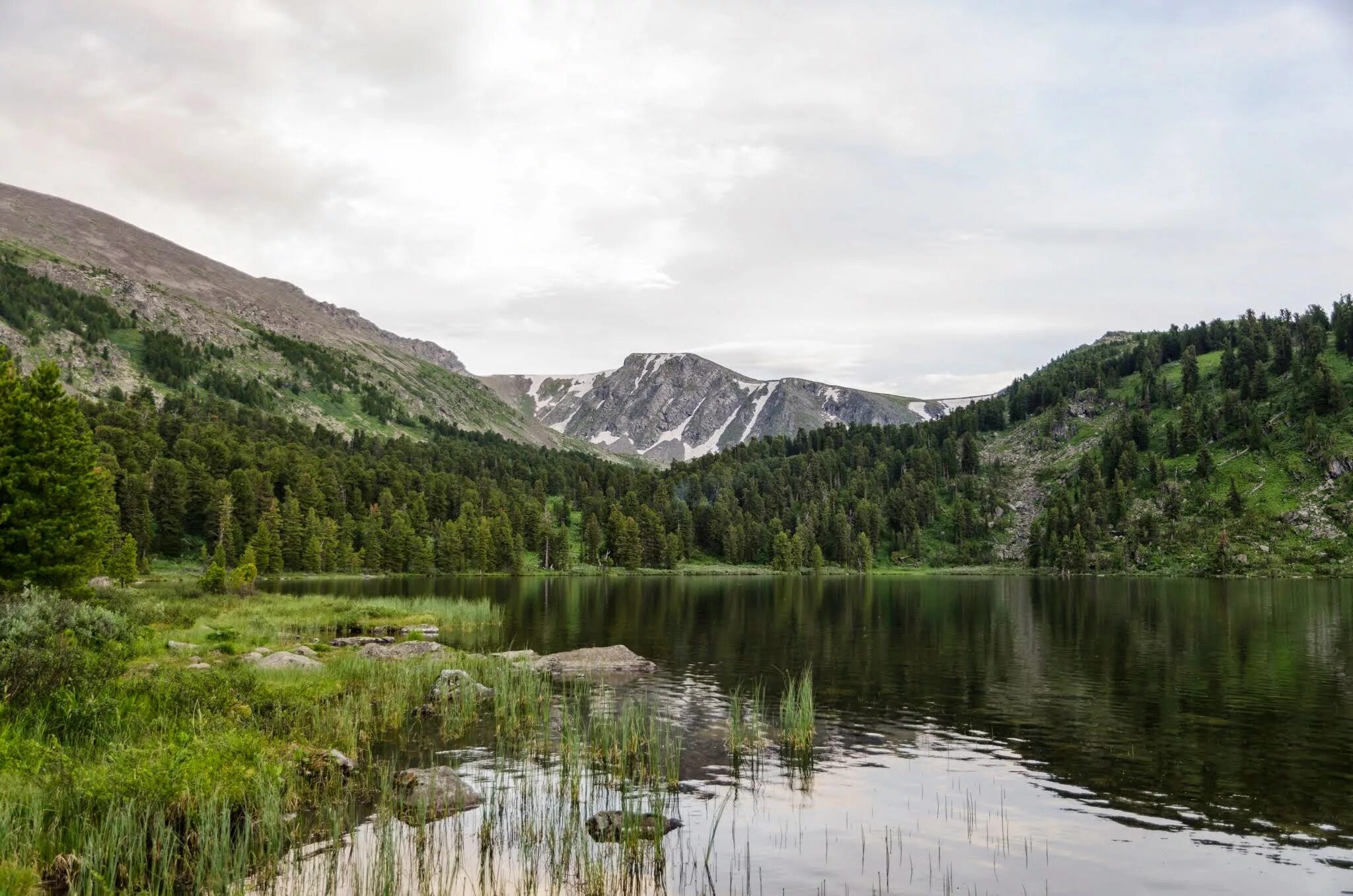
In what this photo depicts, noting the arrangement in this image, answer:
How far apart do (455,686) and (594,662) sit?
46.0ft

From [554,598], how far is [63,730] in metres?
101

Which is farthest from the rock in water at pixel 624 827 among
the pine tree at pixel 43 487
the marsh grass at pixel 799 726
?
the pine tree at pixel 43 487

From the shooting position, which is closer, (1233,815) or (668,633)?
Result: (1233,815)

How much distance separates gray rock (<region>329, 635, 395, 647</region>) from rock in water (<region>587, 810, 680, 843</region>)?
39496 mm

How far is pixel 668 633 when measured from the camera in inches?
2928

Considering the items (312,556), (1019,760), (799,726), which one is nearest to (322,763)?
(799,726)

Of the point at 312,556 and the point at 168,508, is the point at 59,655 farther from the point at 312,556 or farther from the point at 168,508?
the point at 168,508

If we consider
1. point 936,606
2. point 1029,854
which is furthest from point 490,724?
point 936,606

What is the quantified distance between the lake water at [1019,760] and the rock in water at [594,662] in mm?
2668

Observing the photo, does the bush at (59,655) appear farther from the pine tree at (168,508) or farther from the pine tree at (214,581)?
the pine tree at (168,508)

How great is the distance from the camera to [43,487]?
174 ft

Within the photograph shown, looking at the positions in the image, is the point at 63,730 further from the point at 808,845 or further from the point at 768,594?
the point at 768,594

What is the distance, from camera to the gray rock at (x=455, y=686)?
3816 centimetres

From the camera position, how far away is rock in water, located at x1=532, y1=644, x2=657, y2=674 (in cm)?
4981
